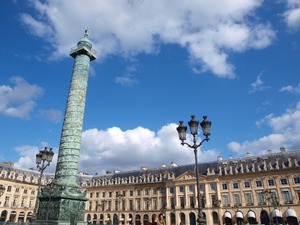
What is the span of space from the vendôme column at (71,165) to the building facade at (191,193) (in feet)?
93.5

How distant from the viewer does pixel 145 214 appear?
5578cm

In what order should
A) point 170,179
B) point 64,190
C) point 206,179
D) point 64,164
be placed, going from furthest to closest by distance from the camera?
point 170,179
point 206,179
point 64,164
point 64,190

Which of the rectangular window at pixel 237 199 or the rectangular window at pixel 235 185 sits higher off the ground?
the rectangular window at pixel 235 185

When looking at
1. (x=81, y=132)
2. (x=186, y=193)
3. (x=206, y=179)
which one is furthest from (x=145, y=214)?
(x=81, y=132)

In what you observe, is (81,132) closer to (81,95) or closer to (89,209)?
(81,95)

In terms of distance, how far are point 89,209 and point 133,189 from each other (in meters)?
13.8

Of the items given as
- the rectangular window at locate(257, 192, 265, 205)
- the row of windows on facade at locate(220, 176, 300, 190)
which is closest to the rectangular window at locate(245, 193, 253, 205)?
the rectangular window at locate(257, 192, 265, 205)

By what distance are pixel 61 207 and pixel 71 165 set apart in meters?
3.61

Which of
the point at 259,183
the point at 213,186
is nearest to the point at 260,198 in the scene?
the point at 259,183

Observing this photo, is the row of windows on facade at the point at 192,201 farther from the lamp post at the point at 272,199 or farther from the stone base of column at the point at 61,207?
the stone base of column at the point at 61,207

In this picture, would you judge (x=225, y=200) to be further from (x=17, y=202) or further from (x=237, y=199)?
(x=17, y=202)

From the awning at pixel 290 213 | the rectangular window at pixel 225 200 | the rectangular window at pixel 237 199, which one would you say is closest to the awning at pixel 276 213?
the awning at pixel 290 213

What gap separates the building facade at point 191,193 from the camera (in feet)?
142

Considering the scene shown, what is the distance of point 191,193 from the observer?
50.8 meters
